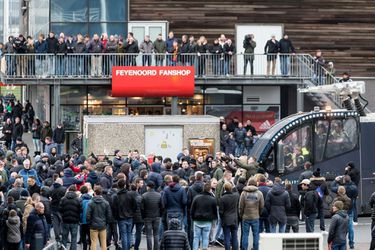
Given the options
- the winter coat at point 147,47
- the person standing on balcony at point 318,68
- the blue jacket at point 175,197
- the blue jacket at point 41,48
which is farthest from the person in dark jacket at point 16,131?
the blue jacket at point 175,197

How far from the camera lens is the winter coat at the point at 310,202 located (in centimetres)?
2634

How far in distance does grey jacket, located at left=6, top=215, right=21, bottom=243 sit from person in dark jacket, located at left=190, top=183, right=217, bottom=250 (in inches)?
141

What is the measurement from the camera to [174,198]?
985 inches

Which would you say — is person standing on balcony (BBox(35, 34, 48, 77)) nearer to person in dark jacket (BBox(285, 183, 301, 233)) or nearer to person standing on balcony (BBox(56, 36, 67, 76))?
person standing on balcony (BBox(56, 36, 67, 76))

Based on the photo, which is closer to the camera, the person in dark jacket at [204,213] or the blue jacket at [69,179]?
the person in dark jacket at [204,213]

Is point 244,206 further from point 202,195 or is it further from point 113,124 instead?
point 113,124

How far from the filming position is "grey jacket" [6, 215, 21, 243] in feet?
76.3

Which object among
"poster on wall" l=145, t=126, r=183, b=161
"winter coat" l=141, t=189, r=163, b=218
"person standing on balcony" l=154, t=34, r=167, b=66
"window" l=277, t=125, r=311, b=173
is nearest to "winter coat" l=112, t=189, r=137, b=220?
"winter coat" l=141, t=189, r=163, b=218

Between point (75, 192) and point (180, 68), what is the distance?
18.4m

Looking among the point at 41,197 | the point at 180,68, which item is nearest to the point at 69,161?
the point at 41,197

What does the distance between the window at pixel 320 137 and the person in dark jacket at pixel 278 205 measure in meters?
6.41

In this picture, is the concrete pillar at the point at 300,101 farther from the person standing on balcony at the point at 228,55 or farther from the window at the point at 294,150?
the window at the point at 294,150

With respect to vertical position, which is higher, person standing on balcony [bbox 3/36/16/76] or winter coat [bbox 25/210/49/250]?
person standing on balcony [bbox 3/36/16/76]

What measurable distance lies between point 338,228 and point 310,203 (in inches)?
137
